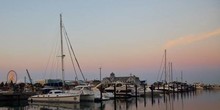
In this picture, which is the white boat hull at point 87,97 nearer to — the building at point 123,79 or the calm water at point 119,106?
the calm water at point 119,106

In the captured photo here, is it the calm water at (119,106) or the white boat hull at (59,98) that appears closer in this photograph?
the calm water at (119,106)

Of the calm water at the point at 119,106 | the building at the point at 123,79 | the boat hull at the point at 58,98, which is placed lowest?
the calm water at the point at 119,106

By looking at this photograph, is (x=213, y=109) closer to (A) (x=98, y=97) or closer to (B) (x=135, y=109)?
(B) (x=135, y=109)

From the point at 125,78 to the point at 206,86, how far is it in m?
42.9

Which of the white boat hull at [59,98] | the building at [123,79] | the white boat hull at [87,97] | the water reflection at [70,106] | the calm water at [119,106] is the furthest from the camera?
the building at [123,79]

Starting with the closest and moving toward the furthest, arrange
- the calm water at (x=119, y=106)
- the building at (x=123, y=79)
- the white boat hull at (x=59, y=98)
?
the calm water at (x=119, y=106), the white boat hull at (x=59, y=98), the building at (x=123, y=79)

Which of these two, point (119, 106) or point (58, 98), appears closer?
point (119, 106)

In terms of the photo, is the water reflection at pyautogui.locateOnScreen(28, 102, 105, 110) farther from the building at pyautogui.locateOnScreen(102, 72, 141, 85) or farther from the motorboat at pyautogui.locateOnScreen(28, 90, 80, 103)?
the building at pyautogui.locateOnScreen(102, 72, 141, 85)

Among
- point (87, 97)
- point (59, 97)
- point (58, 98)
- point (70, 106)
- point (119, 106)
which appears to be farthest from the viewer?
point (87, 97)


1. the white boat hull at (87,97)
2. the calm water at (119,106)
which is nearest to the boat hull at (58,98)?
the white boat hull at (87,97)

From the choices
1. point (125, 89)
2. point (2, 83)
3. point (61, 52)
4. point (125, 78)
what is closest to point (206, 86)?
point (125, 78)

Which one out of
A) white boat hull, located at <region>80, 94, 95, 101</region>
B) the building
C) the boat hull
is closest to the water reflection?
the boat hull

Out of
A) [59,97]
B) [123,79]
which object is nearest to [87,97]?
[59,97]

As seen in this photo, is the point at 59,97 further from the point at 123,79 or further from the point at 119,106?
the point at 123,79
